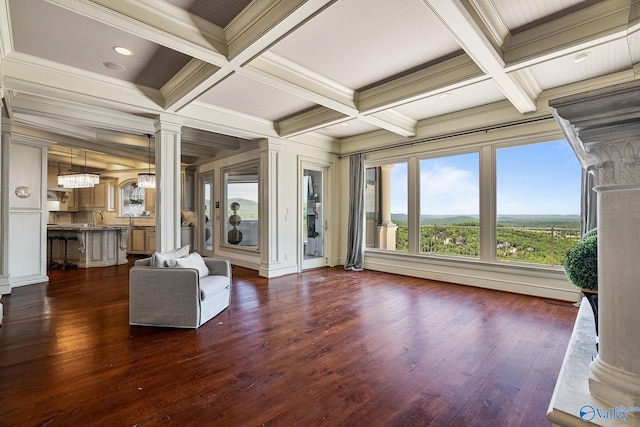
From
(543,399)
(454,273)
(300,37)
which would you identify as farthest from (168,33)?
(454,273)

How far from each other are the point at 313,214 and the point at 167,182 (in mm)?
3187

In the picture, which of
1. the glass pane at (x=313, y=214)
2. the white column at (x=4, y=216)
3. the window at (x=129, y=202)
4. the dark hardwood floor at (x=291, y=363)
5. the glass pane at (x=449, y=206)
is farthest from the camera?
the window at (x=129, y=202)

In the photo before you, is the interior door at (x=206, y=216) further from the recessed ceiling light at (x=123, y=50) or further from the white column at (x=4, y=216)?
the recessed ceiling light at (x=123, y=50)

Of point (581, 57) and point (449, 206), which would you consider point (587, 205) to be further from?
point (449, 206)

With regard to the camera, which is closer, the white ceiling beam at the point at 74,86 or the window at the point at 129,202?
the white ceiling beam at the point at 74,86

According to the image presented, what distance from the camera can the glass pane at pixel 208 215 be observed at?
26.5 feet

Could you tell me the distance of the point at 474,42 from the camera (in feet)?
8.61

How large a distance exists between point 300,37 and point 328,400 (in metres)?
3.05

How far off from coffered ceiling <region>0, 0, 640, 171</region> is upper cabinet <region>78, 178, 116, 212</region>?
4.92 meters

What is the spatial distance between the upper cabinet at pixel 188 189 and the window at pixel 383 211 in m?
5.04

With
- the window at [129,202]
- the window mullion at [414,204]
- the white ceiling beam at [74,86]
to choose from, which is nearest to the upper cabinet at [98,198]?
the window at [129,202]

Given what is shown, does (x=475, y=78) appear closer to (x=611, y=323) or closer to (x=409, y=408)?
(x=611, y=323)

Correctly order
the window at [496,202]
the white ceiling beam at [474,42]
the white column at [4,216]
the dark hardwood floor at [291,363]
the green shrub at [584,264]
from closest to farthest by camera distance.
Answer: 1. the green shrub at [584,264]
2. the dark hardwood floor at [291,363]
3. the white ceiling beam at [474,42]
4. the white column at [4,216]
5. the window at [496,202]

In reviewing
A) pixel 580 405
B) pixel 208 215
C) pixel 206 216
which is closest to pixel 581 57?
pixel 580 405
